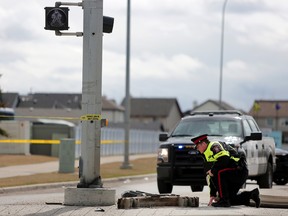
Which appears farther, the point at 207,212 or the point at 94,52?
the point at 94,52

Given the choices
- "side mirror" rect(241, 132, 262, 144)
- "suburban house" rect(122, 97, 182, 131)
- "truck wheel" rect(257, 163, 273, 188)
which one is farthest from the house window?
"side mirror" rect(241, 132, 262, 144)

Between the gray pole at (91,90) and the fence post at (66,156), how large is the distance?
14588 mm

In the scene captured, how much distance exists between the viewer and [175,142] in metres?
18.6

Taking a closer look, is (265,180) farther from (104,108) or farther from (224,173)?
(104,108)

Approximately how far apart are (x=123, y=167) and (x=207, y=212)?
22665 millimetres

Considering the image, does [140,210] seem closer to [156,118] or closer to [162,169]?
[162,169]

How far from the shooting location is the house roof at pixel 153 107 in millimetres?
137875

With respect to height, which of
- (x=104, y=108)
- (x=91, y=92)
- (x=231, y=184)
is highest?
(x=104, y=108)

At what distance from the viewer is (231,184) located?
1388cm

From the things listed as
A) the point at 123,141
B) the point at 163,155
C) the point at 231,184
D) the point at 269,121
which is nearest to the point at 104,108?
the point at 269,121

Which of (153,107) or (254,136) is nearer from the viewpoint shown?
(254,136)

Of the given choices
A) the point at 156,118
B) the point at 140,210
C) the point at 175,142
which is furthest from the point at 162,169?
the point at 156,118

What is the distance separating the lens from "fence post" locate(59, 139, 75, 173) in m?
28.9

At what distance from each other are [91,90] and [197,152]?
15.2ft
